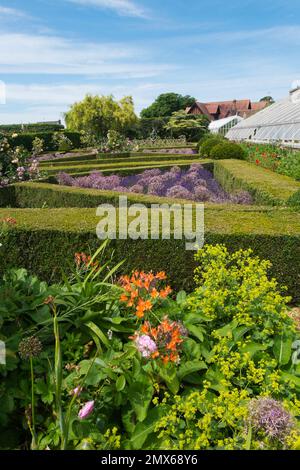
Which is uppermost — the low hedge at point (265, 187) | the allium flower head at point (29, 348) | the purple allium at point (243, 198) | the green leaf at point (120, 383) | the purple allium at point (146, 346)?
the low hedge at point (265, 187)

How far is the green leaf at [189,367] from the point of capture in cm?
209

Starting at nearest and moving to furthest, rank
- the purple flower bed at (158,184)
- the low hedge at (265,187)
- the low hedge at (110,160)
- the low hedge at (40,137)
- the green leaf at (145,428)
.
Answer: the green leaf at (145,428) < the low hedge at (265,187) < the purple flower bed at (158,184) < the low hedge at (110,160) < the low hedge at (40,137)

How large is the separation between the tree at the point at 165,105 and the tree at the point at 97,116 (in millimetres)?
33956

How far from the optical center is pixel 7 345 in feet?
7.08

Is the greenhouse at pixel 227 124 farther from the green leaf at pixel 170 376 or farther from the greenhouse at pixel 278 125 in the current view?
the green leaf at pixel 170 376

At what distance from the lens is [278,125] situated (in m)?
22.4

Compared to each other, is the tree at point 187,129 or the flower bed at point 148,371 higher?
the tree at point 187,129

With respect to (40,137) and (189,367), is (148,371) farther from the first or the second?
(40,137)

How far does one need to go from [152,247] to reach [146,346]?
2.42 m

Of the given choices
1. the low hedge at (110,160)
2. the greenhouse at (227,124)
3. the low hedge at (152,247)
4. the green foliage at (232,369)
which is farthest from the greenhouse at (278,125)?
the green foliage at (232,369)

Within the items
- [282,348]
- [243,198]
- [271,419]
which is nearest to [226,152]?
[243,198]

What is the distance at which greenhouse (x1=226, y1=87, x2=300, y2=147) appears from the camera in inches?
773

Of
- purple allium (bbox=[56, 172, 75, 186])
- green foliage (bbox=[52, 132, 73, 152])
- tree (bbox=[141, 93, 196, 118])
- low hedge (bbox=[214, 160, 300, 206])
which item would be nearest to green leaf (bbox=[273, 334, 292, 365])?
low hedge (bbox=[214, 160, 300, 206])
